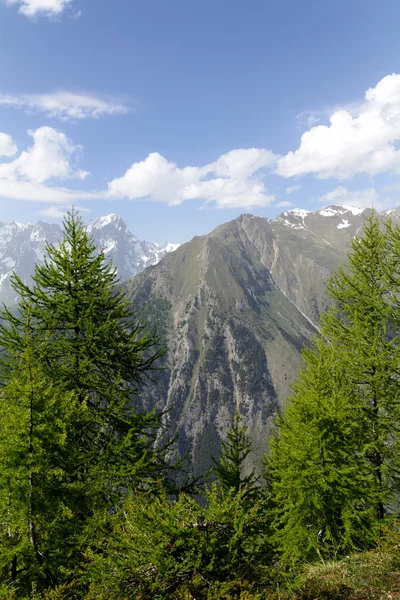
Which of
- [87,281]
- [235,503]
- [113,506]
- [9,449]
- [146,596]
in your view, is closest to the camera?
[146,596]

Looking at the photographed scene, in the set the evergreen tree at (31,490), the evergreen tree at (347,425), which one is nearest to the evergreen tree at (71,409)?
the evergreen tree at (31,490)

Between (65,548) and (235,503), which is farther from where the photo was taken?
(65,548)

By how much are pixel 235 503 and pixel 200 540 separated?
0.77 meters

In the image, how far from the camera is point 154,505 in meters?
5.54

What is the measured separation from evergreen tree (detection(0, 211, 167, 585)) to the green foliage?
2063 mm

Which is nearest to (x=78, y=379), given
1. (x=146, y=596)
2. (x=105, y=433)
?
(x=105, y=433)

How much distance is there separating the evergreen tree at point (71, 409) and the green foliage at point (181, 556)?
206cm

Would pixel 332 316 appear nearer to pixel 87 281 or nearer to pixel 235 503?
pixel 87 281

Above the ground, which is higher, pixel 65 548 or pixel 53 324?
pixel 53 324

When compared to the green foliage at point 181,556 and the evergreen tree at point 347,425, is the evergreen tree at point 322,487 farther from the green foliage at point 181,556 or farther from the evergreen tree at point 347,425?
the green foliage at point 181,556

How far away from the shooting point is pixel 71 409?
8.95 metres

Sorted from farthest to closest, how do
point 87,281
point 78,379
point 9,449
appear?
point 87,281
point 78,379
point 9,449

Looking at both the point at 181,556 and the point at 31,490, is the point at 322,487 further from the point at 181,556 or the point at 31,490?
the point at 31,490

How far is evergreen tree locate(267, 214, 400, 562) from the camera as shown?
468 inches
